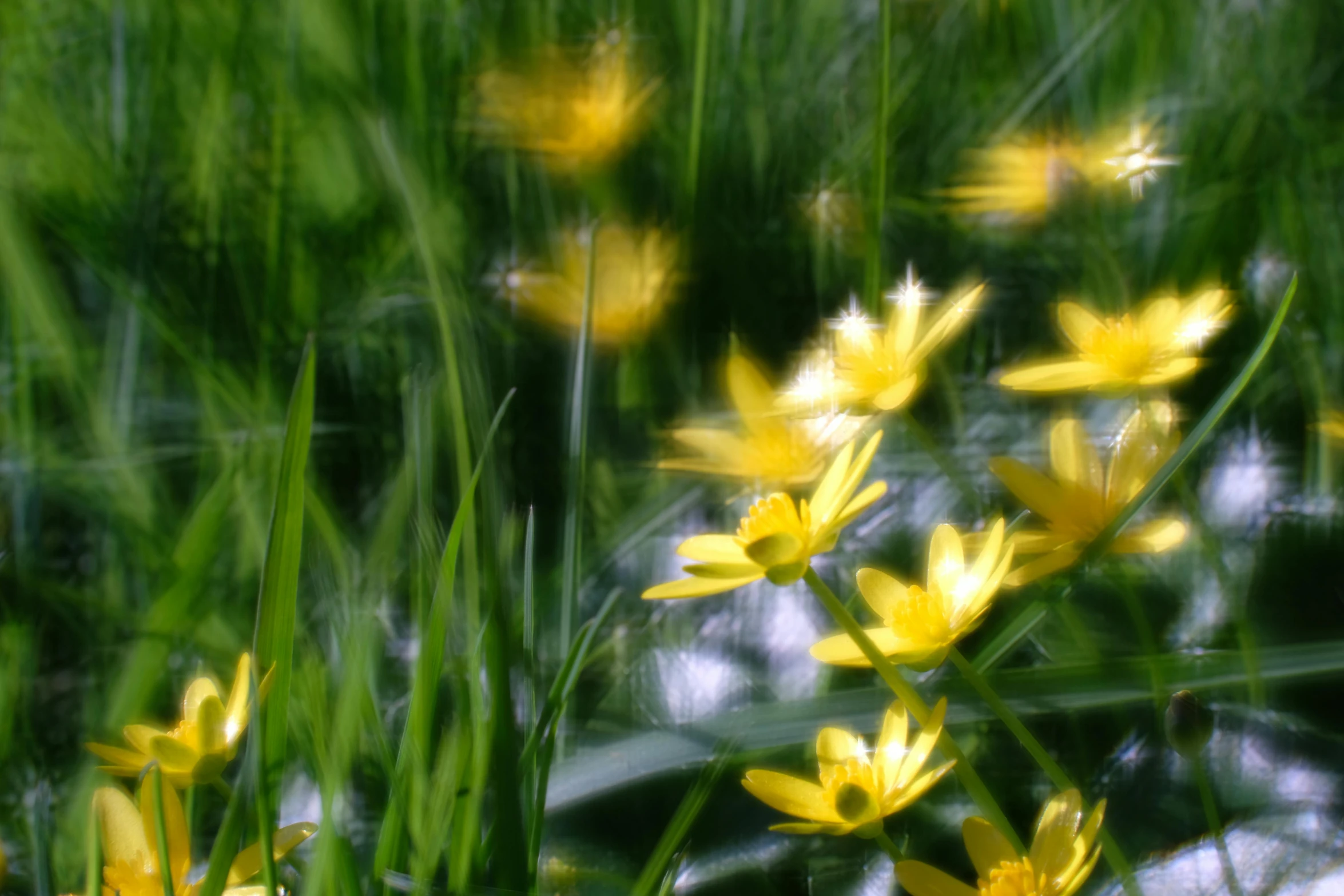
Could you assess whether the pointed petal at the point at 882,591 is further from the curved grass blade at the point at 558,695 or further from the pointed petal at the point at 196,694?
the pointed petal at the point at 196,694

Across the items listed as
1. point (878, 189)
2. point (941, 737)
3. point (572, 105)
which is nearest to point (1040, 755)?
point (941, 737)

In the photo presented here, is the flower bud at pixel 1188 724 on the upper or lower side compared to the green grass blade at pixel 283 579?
lower

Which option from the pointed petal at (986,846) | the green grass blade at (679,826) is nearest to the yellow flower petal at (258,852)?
the green grass blade at (679,826)

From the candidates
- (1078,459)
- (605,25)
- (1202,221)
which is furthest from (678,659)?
(605,25)

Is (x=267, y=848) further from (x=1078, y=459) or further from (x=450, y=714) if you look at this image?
(x=1078, y=459)

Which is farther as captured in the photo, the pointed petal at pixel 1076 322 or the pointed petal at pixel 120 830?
the pointed petal at pixel 1076 322

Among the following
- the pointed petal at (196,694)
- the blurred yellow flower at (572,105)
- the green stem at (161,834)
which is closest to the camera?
the green stem at (161,834)

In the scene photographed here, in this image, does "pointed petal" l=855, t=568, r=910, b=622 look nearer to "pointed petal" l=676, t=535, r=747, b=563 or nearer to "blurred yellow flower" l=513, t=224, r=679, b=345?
"pointed petal" l=676, t=535, r=747, b=563
